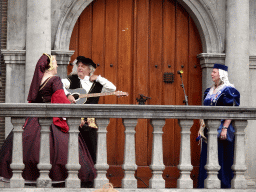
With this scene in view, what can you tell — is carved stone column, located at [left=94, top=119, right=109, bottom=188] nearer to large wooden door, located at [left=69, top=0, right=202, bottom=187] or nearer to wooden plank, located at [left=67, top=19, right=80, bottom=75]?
large wooden door, located at [left=69, top=0, right=202, bottom=187]

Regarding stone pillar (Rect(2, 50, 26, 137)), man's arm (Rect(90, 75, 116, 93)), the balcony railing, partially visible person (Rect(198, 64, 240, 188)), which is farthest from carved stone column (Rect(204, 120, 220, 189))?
stone pillar (Rect(2, 50, 26, 137))

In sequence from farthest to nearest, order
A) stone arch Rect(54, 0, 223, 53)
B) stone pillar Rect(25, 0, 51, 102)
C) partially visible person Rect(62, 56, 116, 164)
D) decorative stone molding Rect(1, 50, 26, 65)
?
stone arch Rect(54, 0, 223, 53) → decorative stone molding Rect(1, 50, 26, 65) → stone pillar Rect(25, 0, 51, 102) → partially visible person Rect(62, 56, 116, 164)

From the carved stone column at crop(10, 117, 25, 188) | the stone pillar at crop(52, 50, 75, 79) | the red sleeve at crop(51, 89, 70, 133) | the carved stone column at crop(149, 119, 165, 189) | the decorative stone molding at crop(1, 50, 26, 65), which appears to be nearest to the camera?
the carved stone column at crop(10, 117, 25, 188)

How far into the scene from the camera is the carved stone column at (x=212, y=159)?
5.54 metres

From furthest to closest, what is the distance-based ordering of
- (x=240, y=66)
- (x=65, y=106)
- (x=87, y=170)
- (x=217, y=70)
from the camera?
1. (x=240, y=66)
2. (x=217, y=70)
3. (x=87, y=170)
4. (x=65, y=106)

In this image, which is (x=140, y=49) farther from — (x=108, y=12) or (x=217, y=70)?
(x=217, y=70)

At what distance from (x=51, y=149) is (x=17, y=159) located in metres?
0.43

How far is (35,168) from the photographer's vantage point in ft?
18.3

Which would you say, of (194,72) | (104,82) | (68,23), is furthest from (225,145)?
(68,23)

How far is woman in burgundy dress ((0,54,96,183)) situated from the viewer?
5578 mm

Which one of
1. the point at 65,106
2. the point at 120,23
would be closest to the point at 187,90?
the point at 120,23

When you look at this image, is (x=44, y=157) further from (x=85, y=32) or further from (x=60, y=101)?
(x=85, y=32)

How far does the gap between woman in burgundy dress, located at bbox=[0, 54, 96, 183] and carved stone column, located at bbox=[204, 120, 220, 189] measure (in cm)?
126

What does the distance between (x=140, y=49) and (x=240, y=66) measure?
154 centimetres
